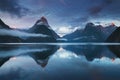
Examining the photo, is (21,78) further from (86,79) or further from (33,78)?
(86,79)

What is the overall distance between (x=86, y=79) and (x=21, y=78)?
3.99 metres

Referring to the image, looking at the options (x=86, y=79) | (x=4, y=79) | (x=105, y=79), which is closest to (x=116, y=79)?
(x=105, y=79)

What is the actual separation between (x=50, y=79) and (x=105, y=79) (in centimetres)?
336

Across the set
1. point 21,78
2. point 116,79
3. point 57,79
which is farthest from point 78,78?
point 21,78

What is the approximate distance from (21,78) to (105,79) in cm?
516

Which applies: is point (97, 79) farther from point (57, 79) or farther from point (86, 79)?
point (57, 79)

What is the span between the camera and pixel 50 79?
468 inches

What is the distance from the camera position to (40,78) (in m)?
12.1

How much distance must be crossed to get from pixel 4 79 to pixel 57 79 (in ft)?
10.4

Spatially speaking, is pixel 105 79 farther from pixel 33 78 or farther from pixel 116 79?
pixel 33 78

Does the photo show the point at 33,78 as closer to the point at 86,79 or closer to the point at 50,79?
the point at 50,79

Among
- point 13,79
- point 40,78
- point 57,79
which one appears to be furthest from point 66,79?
point 13,79

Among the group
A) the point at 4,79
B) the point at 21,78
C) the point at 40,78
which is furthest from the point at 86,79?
the point at 4,79

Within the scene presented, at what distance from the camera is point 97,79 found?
11891 mm
